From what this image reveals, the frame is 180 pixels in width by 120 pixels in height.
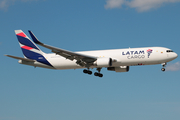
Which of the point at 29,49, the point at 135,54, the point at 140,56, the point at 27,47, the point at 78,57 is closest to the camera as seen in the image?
the point at 140,56

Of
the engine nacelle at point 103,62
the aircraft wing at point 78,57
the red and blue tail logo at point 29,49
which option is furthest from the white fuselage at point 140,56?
the red and blue tail logo at point 29,49

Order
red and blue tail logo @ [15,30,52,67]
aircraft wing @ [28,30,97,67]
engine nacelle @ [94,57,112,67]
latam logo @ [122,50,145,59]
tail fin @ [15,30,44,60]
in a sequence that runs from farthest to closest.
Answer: tail fin @ [15,30,44,60] → red and blue tail logo @ [15,30,52,67] → latam logo @ [122,50,145,59] → engine nacelle @ [94,57,112,67] → aircraft wing @ [28,30,97,67]

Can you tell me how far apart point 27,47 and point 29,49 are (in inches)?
31.5

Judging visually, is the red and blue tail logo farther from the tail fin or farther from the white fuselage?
the white fuselage

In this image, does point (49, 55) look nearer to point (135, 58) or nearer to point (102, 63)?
point (102, 63)

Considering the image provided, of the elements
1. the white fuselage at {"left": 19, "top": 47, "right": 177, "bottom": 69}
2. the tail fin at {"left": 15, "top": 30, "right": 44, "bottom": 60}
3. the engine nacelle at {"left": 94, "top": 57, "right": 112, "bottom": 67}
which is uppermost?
the tail fin at {"left": 15, "top": 30, "right": 44, "bottom": 60}

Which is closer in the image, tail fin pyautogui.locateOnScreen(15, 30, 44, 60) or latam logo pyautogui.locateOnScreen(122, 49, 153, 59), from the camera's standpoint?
latam logo pyautogui.locateOnScreen(122, 49, 153, 59)

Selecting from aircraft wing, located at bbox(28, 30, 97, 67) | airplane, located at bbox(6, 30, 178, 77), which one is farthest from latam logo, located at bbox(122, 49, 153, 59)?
aircraft wing, located at bbox(28, 30, 97, 67)

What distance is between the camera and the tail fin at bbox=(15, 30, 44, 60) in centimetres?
4953

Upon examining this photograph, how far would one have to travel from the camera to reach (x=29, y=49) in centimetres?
5028

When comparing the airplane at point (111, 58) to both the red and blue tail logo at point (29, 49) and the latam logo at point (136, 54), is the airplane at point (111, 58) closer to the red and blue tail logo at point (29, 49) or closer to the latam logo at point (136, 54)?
the latam logo at point (136, 54)

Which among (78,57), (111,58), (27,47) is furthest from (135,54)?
(27,47)

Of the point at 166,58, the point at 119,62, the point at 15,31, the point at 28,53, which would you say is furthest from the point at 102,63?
the point at 15,31

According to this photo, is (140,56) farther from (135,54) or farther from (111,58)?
(111,58)
